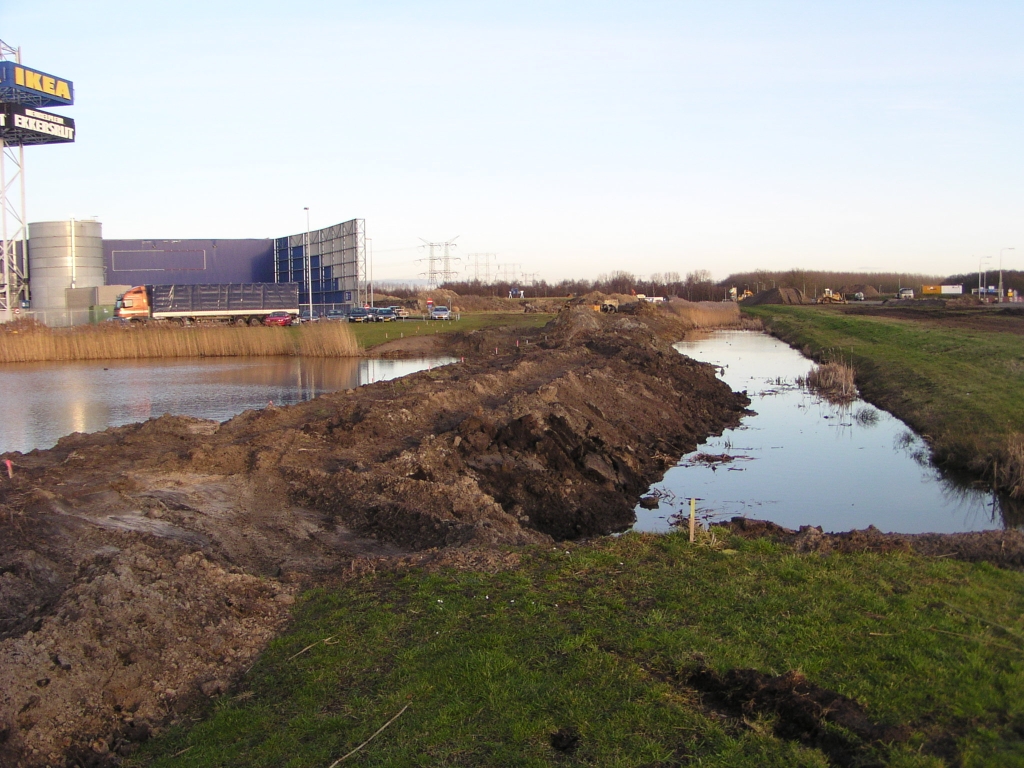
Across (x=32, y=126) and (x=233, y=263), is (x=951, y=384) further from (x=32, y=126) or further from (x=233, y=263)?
(x=233, y=263)

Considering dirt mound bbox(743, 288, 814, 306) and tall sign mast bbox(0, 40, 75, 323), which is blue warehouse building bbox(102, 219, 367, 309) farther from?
dirt mound bbox(743, 288, 814, 306)

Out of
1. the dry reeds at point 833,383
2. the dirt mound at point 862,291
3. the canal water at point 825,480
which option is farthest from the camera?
the dirt mound at point 862,291

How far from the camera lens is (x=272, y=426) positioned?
15.4m

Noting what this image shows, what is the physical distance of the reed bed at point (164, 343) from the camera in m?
35.7

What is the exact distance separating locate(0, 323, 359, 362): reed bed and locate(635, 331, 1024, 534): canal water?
21.5 metres

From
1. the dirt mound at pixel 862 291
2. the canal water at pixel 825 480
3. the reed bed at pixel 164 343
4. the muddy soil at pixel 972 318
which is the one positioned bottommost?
the canal water at pixel 825 480

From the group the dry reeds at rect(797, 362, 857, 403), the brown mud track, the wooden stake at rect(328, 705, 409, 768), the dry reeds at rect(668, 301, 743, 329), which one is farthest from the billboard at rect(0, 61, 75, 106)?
the brown mud track

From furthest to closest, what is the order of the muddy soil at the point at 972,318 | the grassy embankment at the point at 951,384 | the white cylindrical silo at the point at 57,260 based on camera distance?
the white cylindrical silo at the point at 57,260 < the muddy soil at the point at 972,318 < the grassy embankment at the point at 951,384

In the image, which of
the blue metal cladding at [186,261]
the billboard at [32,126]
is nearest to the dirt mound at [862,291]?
the blue metal cladding at [186,261]

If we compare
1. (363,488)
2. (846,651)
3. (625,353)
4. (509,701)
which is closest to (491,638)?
(509,701)

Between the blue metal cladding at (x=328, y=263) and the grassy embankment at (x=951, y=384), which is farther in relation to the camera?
the blue metal cladding at (x=328, y=263)

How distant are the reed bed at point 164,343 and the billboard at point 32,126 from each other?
16886 millimetres

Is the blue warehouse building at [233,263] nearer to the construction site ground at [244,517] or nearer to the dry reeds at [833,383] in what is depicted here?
the dry reeds at [833,383]

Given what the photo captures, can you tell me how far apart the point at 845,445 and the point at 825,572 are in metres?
12.1
